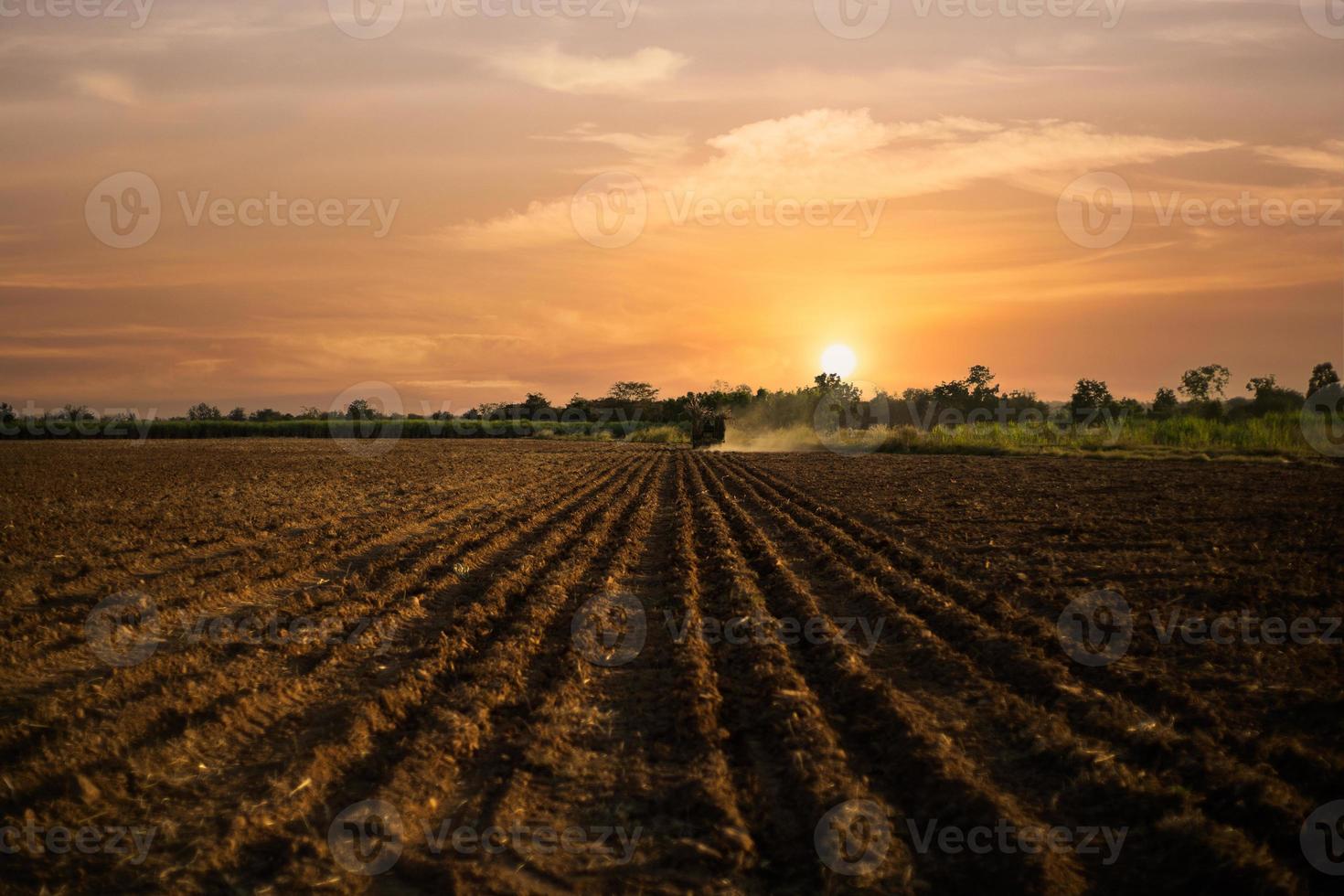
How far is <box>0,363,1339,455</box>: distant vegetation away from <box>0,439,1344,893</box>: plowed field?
28.6m

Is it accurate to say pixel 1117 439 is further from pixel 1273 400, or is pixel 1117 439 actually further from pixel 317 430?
pixel 317 430

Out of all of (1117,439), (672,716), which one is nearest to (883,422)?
(1117,439)

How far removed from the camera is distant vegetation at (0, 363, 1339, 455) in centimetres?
3809

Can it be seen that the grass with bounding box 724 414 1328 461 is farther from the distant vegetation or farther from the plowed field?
the plowed field

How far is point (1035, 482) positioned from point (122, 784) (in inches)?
869

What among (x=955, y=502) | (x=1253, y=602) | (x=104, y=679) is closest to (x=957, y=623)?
(x=1253, y=602)

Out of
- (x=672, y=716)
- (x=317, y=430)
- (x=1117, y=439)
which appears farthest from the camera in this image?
(x=317, y=430)

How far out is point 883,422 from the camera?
58.9 meters

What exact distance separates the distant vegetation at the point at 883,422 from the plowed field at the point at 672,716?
28.6m

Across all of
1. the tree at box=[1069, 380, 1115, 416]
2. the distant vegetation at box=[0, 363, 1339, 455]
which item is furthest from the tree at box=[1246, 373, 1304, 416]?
the tree at box=[1069, 380, 1115, 416]

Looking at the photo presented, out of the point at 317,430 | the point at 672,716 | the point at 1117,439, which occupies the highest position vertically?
the point at 1117,439

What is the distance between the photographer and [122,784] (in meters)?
4.69

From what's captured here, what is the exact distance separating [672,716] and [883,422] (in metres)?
55.2

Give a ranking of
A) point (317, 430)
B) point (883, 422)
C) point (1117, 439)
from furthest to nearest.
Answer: point (317, 430), point (883, 422), point (1117, 439)
